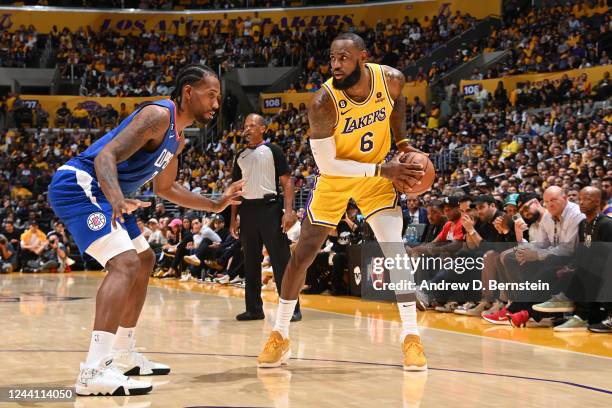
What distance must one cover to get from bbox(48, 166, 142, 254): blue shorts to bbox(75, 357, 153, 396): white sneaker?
661 mm

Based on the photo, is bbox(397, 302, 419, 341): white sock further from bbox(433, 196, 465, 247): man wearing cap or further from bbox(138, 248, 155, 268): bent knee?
bbox(433, 196, 465, 247): man wearing cap

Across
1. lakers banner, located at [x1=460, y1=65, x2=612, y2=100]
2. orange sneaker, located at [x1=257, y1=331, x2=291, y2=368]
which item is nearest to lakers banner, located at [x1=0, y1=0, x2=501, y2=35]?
lakers banner, located at [x1=460, y1=65, x2=612, y2=100]

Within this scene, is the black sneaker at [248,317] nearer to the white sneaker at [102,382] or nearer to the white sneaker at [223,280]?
the white sneaker at [102,382]

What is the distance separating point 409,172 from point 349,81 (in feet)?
2.44

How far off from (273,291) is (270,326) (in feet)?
16.3

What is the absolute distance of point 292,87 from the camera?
30281 millimetres

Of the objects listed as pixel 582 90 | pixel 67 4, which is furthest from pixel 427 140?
pixel 67 4

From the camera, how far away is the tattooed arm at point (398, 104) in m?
5.62

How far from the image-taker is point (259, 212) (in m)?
8.51

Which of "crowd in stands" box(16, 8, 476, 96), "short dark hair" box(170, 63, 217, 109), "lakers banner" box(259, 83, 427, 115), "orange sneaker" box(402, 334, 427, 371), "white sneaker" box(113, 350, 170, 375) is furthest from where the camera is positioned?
"crowd in stands" box(16, 8, 476, 96)

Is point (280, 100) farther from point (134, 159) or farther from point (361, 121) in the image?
point (134, 159)

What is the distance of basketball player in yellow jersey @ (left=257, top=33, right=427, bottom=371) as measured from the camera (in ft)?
17.8

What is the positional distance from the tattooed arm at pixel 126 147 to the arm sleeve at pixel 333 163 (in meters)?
1.24

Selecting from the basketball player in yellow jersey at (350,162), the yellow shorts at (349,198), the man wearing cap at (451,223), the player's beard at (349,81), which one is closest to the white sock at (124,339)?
the basketball player in yellow jersey at (350,162)
